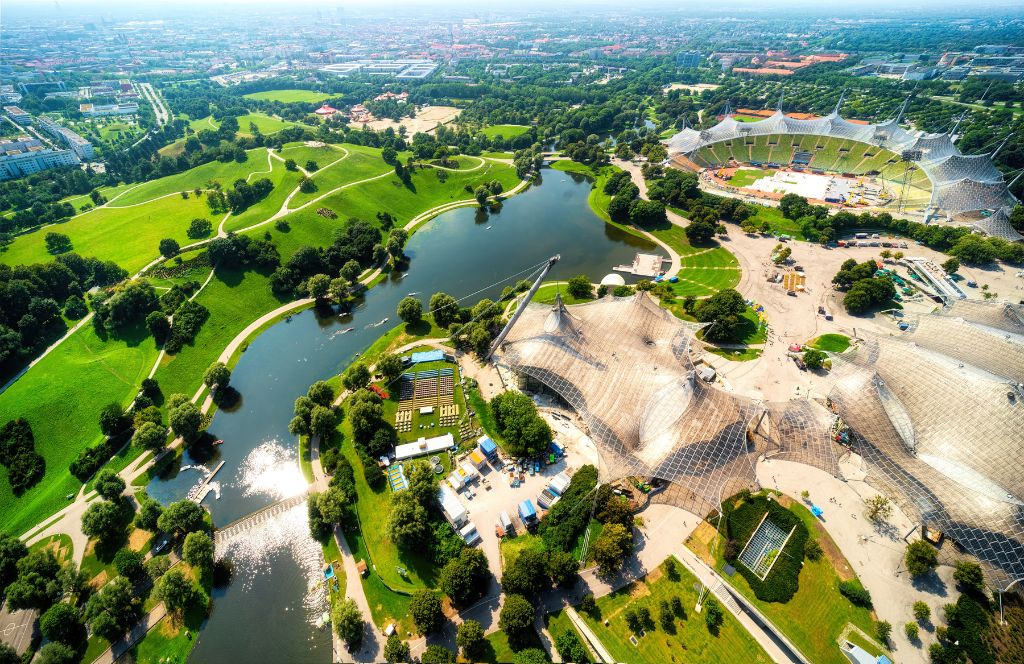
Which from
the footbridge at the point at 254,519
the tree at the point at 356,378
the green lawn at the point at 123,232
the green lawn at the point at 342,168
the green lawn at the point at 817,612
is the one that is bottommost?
the footbridge at the point at 254,519

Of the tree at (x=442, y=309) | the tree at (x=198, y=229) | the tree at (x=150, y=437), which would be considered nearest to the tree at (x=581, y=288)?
the tree at (x=442, y=309)

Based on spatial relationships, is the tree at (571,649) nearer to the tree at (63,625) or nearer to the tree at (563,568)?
the tree at (563,568)

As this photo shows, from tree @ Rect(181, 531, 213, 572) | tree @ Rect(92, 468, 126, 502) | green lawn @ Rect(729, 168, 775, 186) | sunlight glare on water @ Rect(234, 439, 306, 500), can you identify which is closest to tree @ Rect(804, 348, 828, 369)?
sunlight glare on water @ Rect(234, 439, 306, 500)

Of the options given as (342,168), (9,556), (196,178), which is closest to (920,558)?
(9,556)

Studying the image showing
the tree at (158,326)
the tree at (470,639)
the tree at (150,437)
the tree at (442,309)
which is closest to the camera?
the tree at (470,639)

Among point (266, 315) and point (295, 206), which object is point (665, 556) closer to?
point (266, 315)
